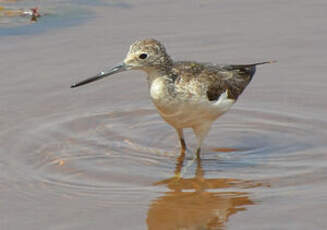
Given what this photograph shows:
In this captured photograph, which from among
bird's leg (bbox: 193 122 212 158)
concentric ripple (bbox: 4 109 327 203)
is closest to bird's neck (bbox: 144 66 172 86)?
bird's leg (bbox: 193 122 212 158)

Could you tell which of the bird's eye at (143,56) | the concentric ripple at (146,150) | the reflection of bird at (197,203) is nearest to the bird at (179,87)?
the bird's eye at (143,56)

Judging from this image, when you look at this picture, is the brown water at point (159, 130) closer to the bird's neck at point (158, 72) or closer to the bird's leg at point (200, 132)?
the bird's leg at point (200, 132)

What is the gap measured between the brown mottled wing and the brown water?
517 mm

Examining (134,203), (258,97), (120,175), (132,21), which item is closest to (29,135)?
(120,175)

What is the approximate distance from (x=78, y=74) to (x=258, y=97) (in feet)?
6.85

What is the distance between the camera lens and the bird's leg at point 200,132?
7.44 m

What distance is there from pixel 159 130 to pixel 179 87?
46.8 inches

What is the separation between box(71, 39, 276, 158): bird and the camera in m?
7.07

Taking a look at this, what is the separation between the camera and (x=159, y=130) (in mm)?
8219

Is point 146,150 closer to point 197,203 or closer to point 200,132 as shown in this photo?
point 200,132

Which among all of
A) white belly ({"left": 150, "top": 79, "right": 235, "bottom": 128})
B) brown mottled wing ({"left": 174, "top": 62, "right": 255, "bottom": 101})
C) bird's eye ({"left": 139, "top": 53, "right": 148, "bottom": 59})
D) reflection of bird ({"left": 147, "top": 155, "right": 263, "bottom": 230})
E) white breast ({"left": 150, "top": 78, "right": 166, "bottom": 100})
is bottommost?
reflection of bird ({"left": 147, "top": 155, "right": 263, "bottom": 230})

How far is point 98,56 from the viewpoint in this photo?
31.8 ft

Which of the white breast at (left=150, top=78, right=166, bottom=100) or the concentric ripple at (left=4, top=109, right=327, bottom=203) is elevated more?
the white breast at (left=150, top=78, right=166, bottom=100)

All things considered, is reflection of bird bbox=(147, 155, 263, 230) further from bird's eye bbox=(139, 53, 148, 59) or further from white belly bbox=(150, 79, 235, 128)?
bird's eye bbox=(139, 53, 148, 59)
